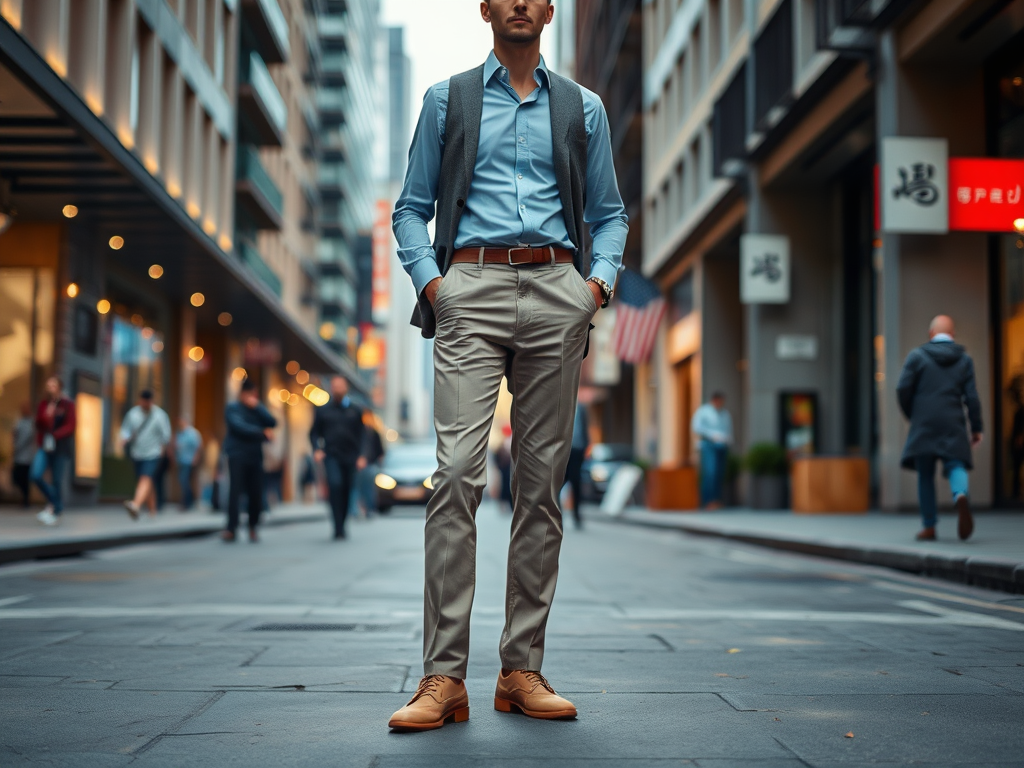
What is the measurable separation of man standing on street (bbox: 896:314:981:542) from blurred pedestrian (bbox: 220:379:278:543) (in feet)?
23.7

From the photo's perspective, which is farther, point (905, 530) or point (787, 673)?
point (905, 530)

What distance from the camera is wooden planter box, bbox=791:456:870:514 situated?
1761 centimetres

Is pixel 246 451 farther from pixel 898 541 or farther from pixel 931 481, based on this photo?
pixel 931 481

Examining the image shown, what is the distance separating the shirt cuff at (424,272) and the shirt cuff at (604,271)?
493 mm

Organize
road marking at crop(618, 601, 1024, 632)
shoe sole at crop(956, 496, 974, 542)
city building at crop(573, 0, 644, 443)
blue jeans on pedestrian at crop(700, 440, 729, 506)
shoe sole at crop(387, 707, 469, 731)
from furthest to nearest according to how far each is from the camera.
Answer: city building at crop(573, 0, 644, 443), blue jeans on pedestrian at crop(700, 440, 729, 506), shoe sole at crop(956, 496, 974, 542), road marking at crop(618, 601, 1024, 632), shoe sole at crop(387, 707, 469, 731)

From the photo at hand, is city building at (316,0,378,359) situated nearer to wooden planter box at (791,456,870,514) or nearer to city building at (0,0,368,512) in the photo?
→ city building at (0,0,368,512)

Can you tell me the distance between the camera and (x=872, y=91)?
17125 millimetres

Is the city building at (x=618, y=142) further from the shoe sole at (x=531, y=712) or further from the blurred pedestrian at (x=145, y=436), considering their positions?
the shoe sole at (x=531, y=712)

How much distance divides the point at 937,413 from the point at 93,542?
7.83 metres

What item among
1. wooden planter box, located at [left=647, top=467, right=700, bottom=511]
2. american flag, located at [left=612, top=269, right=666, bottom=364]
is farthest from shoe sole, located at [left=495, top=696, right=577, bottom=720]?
→ american flag, located at [left=612, top=269, right=666, bottom=364]

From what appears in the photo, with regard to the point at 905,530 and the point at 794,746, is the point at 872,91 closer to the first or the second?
the point at 905,530

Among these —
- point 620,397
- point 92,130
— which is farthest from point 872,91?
point 620,397

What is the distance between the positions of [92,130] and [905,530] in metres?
10.7

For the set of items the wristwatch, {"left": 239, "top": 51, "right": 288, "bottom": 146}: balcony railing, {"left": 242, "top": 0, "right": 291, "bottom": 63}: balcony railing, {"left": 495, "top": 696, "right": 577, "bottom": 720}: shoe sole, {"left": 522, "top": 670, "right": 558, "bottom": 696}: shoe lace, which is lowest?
{"left": 495, "top": 696, "right": 577, "bottom": 720}: shoe sole
